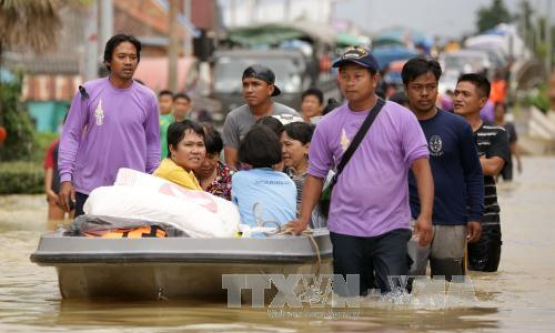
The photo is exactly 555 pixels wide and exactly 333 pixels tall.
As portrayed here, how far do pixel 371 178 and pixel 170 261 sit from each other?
1.42 meters

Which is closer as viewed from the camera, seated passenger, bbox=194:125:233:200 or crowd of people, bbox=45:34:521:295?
crowd of people, bbox=45:34:521:295

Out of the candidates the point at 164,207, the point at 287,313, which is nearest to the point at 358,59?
the point at 164,207

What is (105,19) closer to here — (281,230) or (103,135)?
(103,135)

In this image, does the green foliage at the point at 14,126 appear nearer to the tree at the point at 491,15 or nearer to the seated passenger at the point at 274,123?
the seated passenger at the point at 274,123

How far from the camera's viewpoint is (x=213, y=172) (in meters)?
11.6

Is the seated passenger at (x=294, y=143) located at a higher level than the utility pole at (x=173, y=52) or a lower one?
lower

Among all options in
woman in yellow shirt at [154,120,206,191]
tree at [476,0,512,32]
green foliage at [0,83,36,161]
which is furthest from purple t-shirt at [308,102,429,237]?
tree at [476,0,512,32]

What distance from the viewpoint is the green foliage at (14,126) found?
27.5 m

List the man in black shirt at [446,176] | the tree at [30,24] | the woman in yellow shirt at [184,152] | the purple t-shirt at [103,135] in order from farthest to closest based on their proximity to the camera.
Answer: the tree at [30,24] < the purple t-shirt at [103,135] < the woman in yellow shirt at [184,152] < the man in black shirt at [446,176]

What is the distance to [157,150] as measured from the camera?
1159cm

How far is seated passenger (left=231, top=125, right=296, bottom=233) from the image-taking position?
34.0 ft

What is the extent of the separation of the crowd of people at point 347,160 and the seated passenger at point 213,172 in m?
0.01

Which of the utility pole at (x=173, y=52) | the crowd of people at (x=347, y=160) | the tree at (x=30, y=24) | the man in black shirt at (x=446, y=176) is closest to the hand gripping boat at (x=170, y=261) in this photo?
the crowd of people at (x=347, y=160)

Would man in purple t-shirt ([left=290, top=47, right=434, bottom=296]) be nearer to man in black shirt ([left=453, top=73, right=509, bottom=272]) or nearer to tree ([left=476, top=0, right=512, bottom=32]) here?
man in black shirt ([left=453, top=73, right=509, bottom=272])
